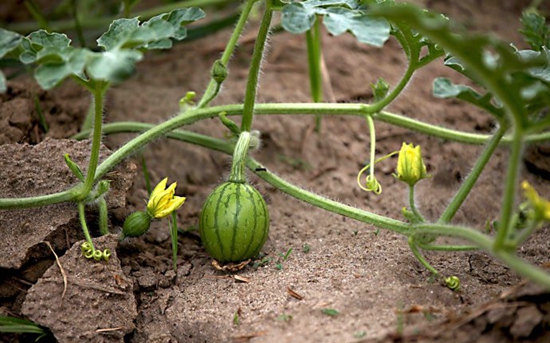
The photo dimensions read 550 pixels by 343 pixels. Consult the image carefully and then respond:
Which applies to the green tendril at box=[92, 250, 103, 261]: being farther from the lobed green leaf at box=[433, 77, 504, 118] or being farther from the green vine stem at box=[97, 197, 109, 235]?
the lobed green leaf at box=[433, 77, 504, 118]

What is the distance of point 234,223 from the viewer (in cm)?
225

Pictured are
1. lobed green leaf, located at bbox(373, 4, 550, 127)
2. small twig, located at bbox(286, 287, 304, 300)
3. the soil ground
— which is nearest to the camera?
lobed green leaf, located at bbox(373, 4, 550, 127)

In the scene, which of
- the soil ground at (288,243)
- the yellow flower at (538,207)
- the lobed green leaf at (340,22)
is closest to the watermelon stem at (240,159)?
the soil ground at (288,243)

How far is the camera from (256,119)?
129 inches

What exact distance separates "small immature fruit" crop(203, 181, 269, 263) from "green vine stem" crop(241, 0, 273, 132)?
0.29m

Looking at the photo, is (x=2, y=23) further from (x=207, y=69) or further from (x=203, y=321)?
(x=203, y=321)

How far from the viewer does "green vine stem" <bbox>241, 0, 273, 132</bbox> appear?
2.27 metres

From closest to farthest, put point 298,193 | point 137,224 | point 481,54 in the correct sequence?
point 481,54 < point 137,224 < point 298,193

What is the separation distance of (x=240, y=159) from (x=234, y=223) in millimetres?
247

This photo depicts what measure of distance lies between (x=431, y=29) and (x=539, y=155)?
1571 mm

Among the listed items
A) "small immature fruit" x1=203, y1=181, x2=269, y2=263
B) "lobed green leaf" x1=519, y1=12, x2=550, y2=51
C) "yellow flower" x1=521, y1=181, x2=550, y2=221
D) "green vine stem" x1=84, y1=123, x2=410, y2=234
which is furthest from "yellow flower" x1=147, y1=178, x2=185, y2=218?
"lobed green leaf" x1=519, y1=12, x2=550, y2=51

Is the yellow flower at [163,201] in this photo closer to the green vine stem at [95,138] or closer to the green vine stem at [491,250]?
the green vine stem at [95,138]

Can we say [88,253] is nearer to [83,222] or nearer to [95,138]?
[83,222]

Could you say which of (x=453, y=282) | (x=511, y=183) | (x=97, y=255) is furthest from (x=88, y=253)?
(x=511, y=183)
